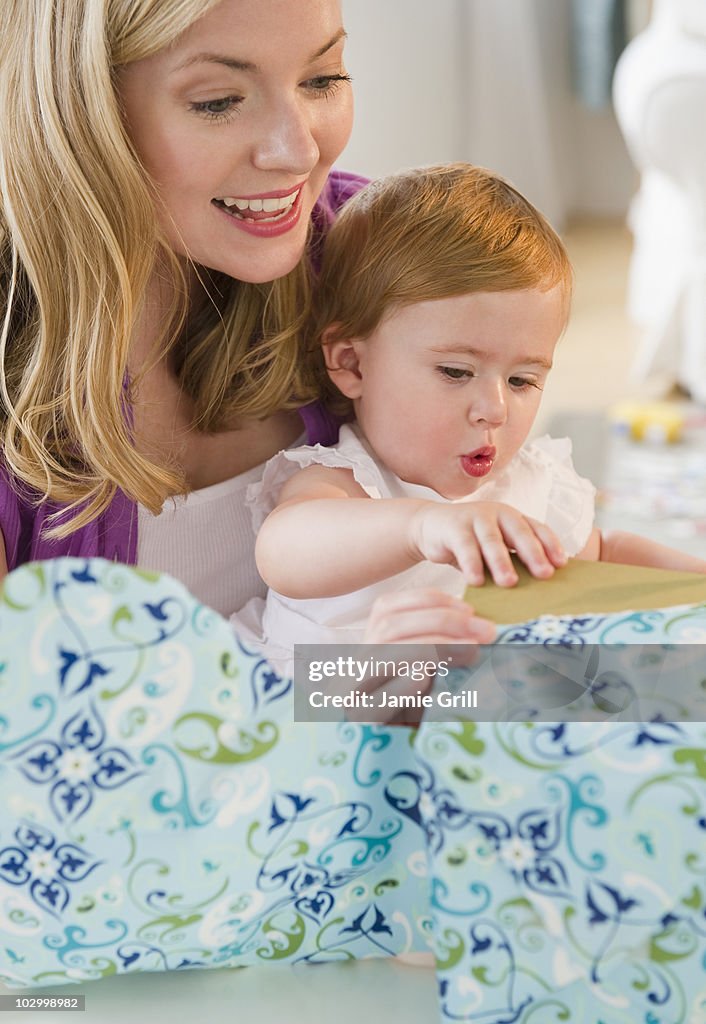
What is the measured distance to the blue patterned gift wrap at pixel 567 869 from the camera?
582 mm

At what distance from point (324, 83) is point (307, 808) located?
0.54 meters

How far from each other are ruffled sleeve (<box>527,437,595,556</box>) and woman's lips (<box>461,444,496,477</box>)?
9 centimetres

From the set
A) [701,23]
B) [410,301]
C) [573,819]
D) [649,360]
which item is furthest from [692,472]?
[573,819]

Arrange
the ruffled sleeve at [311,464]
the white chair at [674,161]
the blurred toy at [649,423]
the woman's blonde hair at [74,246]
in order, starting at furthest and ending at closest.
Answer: the blurred toy at [649,423], the white chair at [674,161], the ruffled sleeve at [311,464], the woman's blonde hair at [74,246]

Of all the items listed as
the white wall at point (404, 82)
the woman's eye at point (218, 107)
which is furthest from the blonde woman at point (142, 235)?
the white wall at point (404, 82)

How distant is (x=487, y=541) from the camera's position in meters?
0.69

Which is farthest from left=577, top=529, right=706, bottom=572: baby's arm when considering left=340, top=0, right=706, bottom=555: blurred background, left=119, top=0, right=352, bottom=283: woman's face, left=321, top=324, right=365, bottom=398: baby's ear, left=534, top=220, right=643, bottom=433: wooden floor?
left=534, top=220, right=643, bottom=433: wooden floor

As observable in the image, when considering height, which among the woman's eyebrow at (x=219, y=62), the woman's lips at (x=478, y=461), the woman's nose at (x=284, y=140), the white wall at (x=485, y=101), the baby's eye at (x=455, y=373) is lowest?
the woman's lips at (x=478, y=461)

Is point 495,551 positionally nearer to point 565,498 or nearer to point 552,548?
point 552,548

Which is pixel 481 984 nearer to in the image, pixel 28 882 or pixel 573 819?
pixel 573 819

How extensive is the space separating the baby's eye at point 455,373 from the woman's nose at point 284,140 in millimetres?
180

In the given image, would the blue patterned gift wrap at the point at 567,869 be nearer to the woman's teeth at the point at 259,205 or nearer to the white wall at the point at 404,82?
the woman's teeth at the point at 259,205

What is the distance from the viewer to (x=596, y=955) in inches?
23.4

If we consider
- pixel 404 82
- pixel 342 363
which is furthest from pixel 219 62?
pixel 404 82
